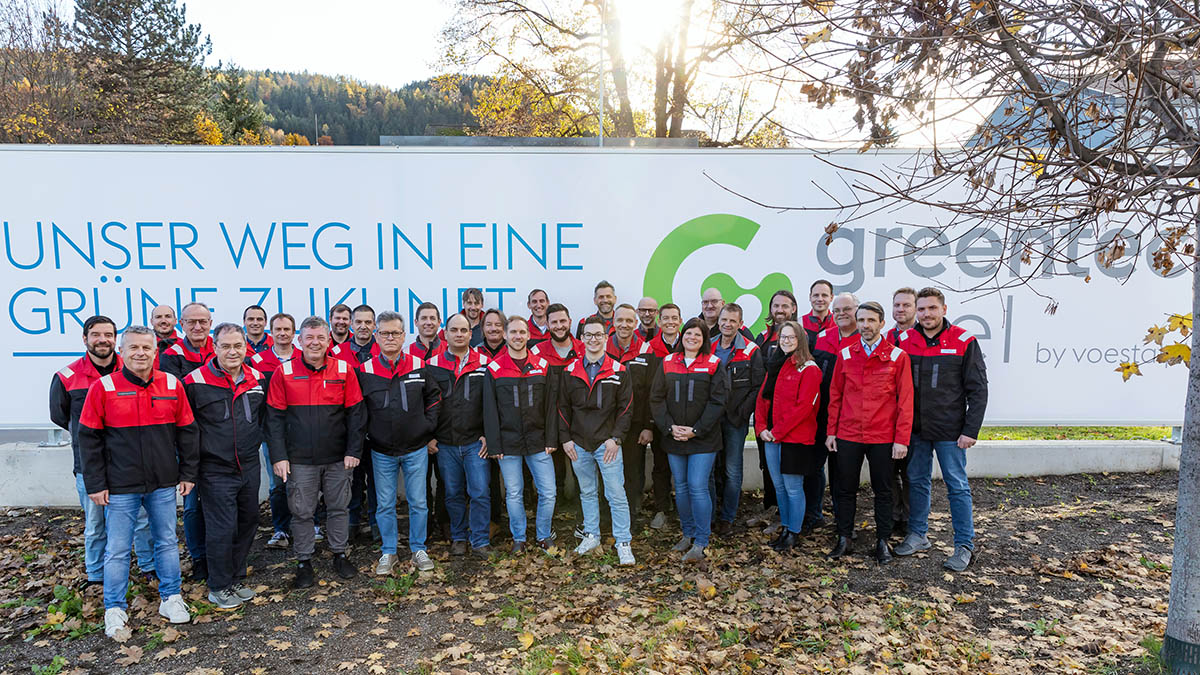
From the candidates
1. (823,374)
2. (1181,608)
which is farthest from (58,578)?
(1181,608)

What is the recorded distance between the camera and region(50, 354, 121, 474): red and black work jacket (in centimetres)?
442

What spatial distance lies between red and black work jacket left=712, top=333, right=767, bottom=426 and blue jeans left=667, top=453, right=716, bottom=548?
0.41 m

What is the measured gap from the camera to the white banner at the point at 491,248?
6.85 metres

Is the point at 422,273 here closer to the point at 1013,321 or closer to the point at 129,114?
the point at 1013,321

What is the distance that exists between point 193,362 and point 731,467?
14.1 feet

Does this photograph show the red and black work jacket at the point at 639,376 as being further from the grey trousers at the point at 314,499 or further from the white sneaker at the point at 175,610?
the white sneaker at the point at 175,610

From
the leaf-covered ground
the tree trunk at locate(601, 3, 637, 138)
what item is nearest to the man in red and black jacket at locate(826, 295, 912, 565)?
the leaf-covered ground

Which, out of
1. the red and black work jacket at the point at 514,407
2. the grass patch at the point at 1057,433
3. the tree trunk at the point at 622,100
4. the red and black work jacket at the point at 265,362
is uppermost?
the tree trunk at the point at 622,100

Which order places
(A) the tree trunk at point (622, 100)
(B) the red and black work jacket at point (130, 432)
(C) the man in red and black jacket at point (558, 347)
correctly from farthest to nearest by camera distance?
(A) the tree trunk at point (622, 100) < (C) the man in red and black jacket at point (558, 347) < (B) the red and black work jacket at point (130, 432)

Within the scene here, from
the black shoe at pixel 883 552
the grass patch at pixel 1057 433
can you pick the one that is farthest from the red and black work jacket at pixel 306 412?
the grass patch at pixel 1057 433

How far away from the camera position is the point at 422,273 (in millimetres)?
7055

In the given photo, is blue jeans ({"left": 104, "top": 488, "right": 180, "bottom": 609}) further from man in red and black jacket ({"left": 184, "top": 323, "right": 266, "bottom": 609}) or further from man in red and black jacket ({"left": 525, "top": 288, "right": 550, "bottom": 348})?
man in red and black jacket ({"left": 525, "top": 288, "right": 550, "bottom": 348})

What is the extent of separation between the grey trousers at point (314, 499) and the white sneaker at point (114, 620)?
1042 mm

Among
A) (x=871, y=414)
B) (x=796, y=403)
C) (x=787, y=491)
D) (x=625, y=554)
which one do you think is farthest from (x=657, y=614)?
(x=871, y=414)
